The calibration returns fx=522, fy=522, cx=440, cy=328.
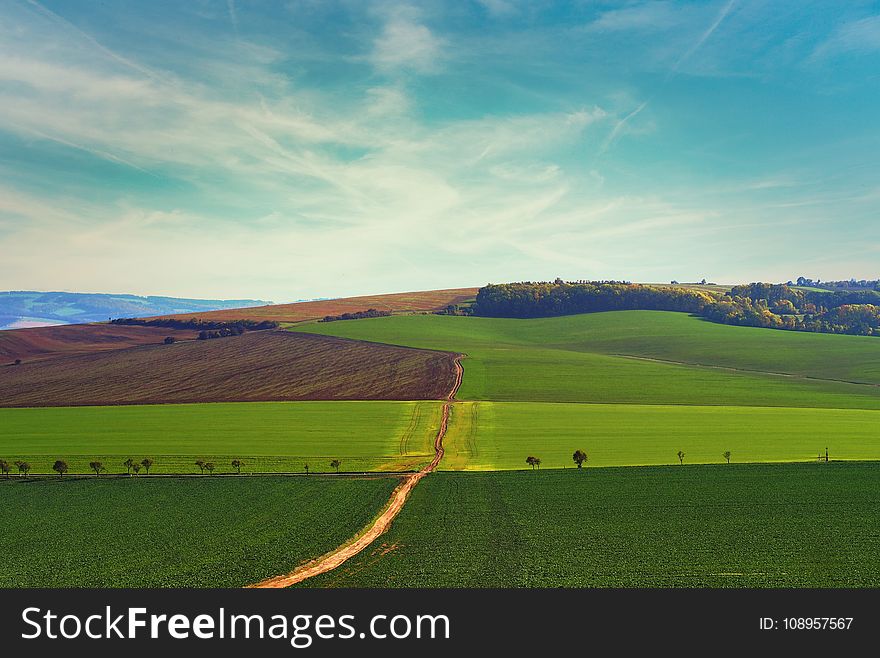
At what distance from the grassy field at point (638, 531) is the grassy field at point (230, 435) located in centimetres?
1501

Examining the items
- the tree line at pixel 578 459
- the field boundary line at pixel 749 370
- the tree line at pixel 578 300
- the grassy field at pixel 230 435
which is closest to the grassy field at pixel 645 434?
the tree line at pixel 578 459

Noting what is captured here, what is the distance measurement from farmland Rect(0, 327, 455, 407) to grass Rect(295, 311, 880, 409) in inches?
352

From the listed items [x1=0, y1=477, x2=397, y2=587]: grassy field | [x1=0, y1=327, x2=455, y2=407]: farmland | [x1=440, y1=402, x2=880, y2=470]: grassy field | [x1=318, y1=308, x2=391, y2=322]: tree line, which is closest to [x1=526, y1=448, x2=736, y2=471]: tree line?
[x1=440, y1=402, x2=880, y2=470]: grassy field

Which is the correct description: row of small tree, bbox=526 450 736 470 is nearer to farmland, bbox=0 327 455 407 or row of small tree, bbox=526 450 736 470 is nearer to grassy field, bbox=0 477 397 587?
grassy field, bbox=0 477 397 587

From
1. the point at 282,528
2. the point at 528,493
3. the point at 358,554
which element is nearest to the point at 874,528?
the point at 528,493

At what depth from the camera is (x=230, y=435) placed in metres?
60.5

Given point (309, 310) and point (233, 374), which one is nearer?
point (233, 374)

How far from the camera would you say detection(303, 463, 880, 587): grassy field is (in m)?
22.0

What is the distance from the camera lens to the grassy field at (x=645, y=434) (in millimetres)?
50281

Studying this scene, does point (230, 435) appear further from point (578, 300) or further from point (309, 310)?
point (578, 300)

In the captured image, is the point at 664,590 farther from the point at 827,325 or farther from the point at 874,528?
the point at 827,325

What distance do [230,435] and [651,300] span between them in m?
152

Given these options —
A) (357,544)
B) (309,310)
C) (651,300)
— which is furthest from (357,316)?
(357,544)

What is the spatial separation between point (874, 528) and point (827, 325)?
Answer: 135842mm
